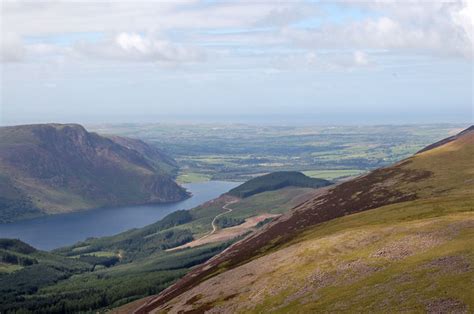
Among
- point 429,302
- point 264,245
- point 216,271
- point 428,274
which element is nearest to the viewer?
point 429,302

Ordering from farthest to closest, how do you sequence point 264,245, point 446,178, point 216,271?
1. point 446,178
2. point 264,245
3. point 216,271

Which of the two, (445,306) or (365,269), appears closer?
(445,306)

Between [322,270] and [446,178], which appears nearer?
[322,270]

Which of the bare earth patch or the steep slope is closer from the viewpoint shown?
the bare earth patch

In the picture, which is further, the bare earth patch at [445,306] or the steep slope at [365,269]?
the steep slope at [365,269]

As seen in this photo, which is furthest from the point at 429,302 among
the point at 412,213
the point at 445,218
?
the point at 412,213

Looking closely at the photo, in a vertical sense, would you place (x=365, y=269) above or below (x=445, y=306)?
below

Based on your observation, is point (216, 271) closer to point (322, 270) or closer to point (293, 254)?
point (293, 254)

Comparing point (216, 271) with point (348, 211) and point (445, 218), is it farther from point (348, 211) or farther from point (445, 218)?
point (445, 218)

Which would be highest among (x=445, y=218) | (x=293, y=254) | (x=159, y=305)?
(x=445, y=218)

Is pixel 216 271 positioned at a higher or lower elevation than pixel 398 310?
lower

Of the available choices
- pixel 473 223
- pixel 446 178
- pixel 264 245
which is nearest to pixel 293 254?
pixel 473 223
